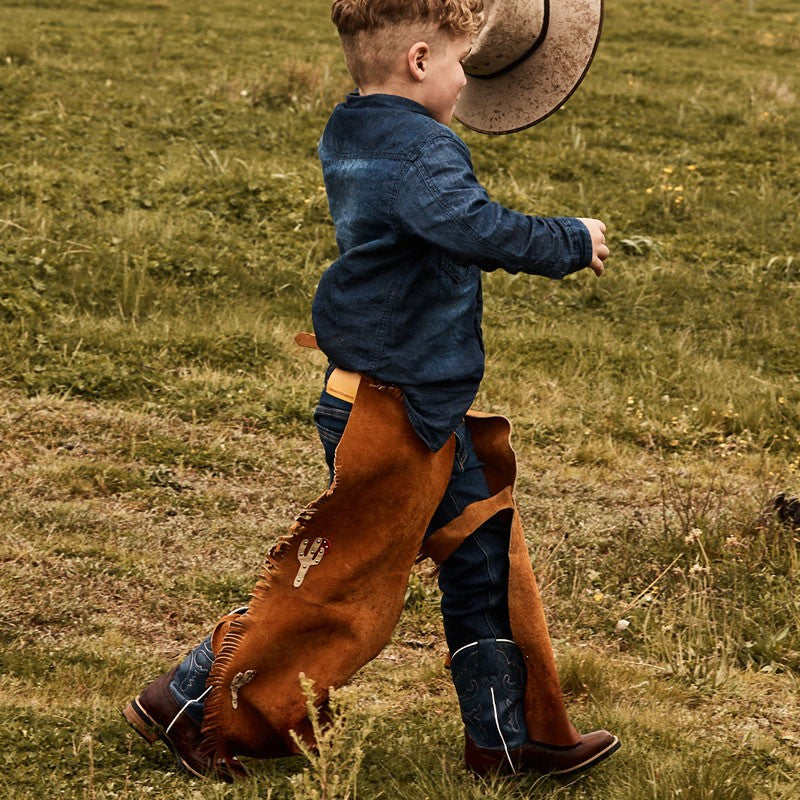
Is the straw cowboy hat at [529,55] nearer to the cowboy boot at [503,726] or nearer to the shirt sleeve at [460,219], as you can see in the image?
the shirt sleeve at [460,219]

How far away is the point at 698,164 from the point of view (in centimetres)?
1075

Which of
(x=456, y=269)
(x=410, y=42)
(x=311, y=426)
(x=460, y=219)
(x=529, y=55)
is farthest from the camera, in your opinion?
(x=311, y=426)

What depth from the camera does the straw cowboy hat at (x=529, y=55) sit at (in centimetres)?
314

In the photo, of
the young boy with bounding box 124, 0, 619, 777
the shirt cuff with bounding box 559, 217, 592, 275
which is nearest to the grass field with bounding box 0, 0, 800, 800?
the young boy with bounding box 124, 0, 619, 777

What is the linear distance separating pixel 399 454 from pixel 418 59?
935mm

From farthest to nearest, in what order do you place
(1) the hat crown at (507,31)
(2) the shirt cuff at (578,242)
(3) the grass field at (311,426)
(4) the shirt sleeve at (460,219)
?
(3) the grass field at (311,426) → (1) the hat crown at (507,31) → (2) the shirt cuff at (578,242) → (4) the shirt sleeve at (460,219)

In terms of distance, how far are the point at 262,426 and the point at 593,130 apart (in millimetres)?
6760

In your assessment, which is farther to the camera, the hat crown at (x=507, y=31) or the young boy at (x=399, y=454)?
the hat crown at (x=507, y=31)

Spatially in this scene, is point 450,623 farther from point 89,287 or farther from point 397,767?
point 89,287

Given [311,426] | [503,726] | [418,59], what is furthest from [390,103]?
[311,426]

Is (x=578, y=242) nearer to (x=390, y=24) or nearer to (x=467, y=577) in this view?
(x=390, y=24)

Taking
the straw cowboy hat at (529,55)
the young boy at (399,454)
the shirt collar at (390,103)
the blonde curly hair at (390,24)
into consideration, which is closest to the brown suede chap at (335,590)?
the young boy at (399,454)

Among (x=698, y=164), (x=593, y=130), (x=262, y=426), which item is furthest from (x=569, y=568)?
(x=593, y=130)

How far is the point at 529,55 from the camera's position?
325 centimetres
